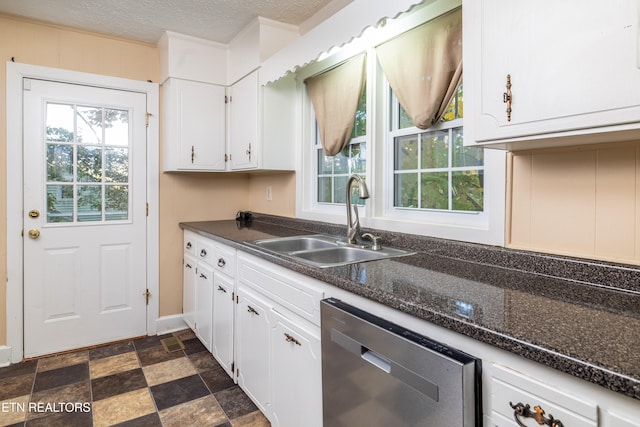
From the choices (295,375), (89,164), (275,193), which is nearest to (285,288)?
(295,375)

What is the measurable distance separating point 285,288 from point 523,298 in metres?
0.89

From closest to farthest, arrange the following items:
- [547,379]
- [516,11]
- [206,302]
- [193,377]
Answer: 1. [547,379]
2. [516,11]
3. [193,377]
4. [206,302]

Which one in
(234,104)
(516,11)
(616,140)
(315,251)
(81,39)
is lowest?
(315,251)

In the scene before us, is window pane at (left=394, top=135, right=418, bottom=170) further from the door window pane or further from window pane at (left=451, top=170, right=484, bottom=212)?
the door window pane

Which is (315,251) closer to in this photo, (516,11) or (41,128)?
(516,11)

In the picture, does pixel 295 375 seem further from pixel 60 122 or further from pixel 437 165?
pixel 60 122

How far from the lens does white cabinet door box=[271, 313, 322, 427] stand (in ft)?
4.60

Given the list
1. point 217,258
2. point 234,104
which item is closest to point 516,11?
point 217,258

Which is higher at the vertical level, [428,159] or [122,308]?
[428,159]

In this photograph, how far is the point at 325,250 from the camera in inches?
77.6

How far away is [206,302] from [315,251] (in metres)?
1.02

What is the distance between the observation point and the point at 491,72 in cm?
112

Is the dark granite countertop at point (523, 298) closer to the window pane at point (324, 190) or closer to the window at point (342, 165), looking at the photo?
the window at point (342, 165)

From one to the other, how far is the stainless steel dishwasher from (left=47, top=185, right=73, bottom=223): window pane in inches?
89.8
